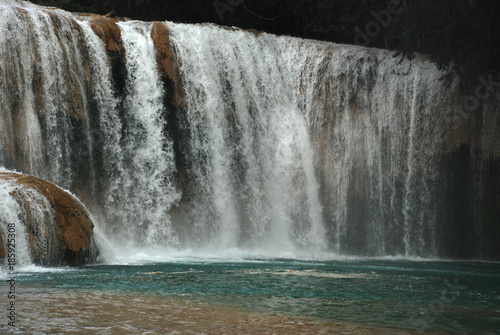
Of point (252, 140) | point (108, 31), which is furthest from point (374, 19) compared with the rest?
point (108, 31)

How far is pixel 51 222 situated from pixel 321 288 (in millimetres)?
5375

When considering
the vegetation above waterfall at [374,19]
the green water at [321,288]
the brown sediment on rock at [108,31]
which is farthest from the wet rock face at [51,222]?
the vegetation above waterfall at [374,19]

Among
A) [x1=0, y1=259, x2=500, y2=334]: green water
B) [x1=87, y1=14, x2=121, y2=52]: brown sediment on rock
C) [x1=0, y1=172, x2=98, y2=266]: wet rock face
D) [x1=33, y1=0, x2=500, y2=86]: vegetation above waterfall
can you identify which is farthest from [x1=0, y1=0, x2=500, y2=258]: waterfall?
[x1=0, y1=259, x2=500, y2=334]: green water

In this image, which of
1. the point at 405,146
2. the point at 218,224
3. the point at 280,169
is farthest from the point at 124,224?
the point at 405,146

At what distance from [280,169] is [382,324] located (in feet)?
44.0

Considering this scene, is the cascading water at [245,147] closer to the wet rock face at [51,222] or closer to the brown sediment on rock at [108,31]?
the brown sediment on rock at [108,31]

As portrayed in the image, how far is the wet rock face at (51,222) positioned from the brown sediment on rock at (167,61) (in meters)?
6.62

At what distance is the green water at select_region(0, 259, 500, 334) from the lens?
8422mm

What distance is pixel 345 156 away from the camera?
21.7 m

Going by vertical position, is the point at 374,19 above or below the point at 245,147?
above

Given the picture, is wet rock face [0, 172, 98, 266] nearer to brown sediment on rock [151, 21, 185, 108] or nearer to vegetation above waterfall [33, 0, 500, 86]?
brown sediment on rock [151, 21, 185, 108]

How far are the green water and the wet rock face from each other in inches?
27.1

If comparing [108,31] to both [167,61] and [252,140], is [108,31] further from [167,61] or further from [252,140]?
[252,140]

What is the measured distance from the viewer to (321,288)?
35.6ft
